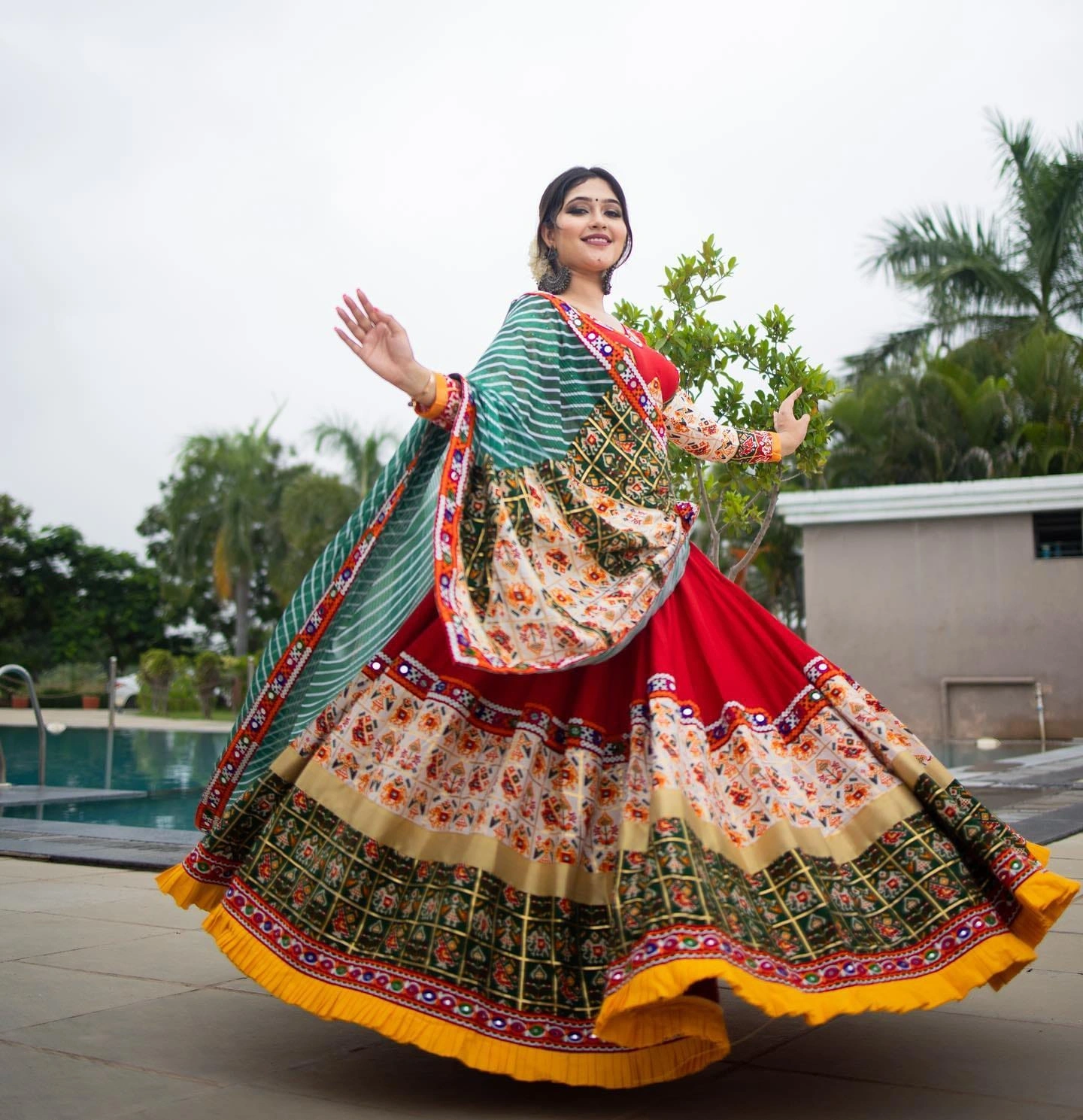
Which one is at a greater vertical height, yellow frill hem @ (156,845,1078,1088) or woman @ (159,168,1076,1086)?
woman @ (159,168,1076,1086)

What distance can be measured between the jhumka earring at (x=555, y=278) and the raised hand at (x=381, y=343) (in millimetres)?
537

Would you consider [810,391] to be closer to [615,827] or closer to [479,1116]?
[615,827]

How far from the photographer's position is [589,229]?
287 cm

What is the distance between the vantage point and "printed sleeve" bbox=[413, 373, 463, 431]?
250cm

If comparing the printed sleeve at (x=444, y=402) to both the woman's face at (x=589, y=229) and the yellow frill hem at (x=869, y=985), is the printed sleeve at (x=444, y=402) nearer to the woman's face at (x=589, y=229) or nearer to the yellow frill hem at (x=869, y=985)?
the woman's face at (x=589, y=229)

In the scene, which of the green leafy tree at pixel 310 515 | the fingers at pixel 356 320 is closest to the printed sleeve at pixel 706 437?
the fingers at pixel 356 320

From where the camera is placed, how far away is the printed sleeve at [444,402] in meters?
2.50

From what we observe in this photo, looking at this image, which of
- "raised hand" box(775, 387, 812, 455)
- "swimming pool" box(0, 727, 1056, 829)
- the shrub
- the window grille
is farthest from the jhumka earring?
the shrub

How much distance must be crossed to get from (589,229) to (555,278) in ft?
0.43

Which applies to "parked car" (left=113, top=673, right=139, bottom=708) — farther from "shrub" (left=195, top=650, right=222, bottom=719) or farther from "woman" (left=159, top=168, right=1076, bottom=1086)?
"woman" (left=159, top=168, right=1076, bottom=1086)

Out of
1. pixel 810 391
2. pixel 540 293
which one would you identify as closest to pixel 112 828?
pixel 810 391

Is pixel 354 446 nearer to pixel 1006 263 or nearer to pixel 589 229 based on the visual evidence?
pixel 1006 263

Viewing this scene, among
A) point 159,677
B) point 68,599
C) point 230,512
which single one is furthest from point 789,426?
point 68,599

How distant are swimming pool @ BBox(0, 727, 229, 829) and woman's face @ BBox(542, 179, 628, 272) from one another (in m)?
4.11
